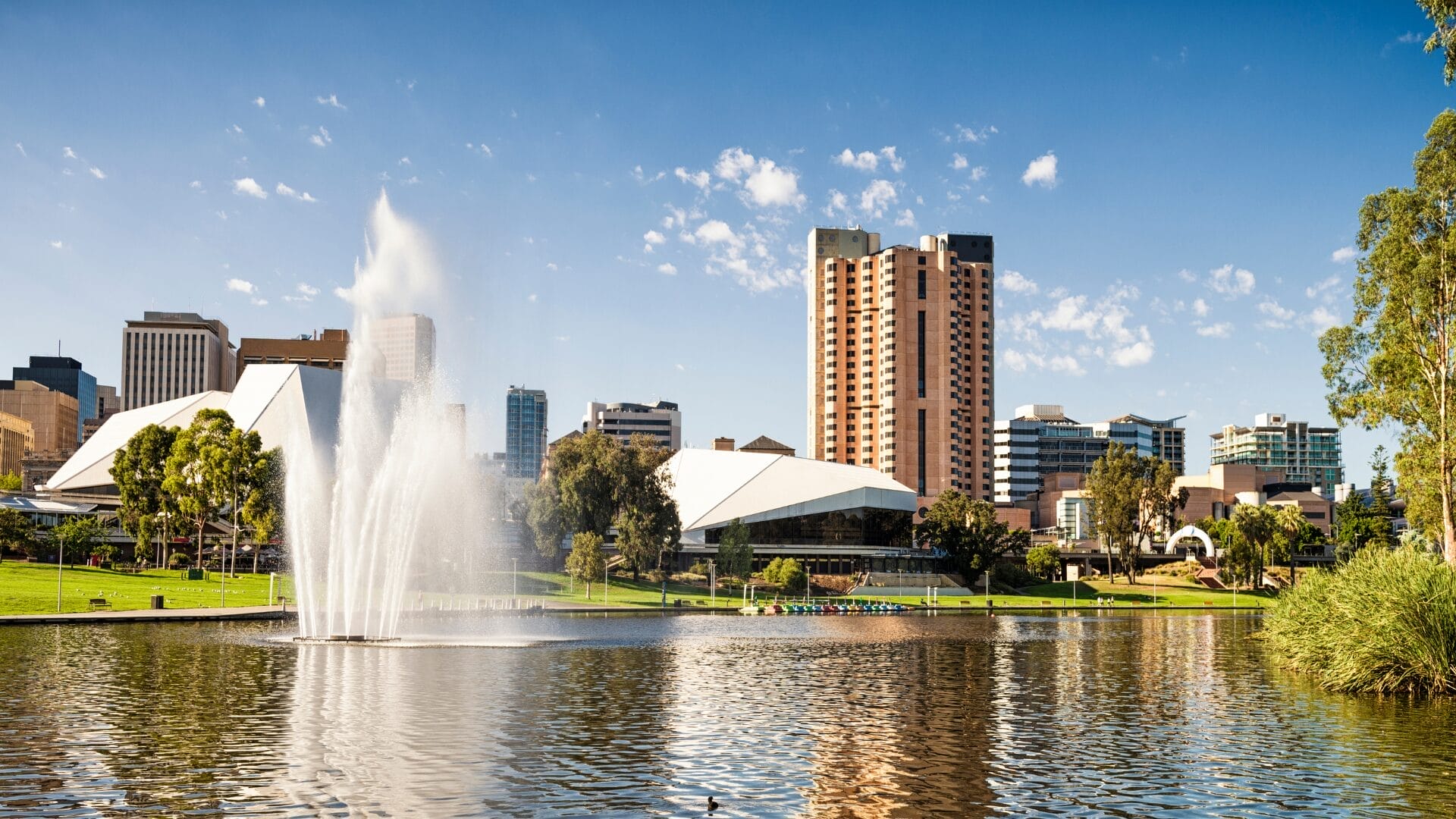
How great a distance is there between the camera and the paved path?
3051 inches

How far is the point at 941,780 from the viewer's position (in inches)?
1153

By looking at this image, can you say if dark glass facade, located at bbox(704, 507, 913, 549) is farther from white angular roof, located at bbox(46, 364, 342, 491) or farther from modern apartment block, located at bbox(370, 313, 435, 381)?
modern apartment block, located at bbox(370, 313, 435, 381)

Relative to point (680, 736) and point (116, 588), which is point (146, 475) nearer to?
point (116, 588)

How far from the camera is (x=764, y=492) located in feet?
615

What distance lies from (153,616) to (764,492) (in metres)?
113

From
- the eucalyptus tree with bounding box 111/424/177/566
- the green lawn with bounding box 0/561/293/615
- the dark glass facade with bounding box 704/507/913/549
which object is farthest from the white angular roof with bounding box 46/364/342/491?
the dark glass facade with bounding box 704/507/913/549

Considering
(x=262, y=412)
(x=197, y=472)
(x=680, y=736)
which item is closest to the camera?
(x=680, y=736)

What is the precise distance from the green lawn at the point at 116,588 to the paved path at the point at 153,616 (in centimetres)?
298

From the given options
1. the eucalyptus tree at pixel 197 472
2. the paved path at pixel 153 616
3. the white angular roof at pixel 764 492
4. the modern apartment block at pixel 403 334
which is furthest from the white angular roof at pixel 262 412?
the modern apartment block at pixel 403 334

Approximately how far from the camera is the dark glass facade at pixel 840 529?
187 metres

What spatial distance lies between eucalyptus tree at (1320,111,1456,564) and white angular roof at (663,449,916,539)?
386 feet

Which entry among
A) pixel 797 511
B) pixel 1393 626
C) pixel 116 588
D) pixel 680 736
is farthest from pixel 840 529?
pixel 680 736

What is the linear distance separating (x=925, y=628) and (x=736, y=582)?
61650mm

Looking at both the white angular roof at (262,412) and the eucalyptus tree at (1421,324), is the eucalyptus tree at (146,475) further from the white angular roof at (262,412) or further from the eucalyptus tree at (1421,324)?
the eucalyptus tree at (1421,324)
